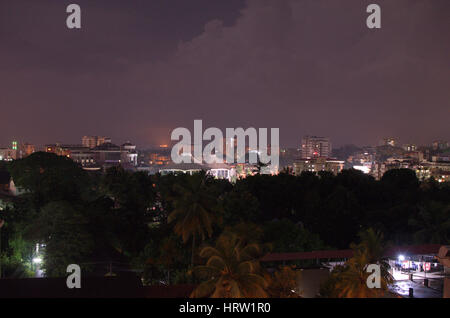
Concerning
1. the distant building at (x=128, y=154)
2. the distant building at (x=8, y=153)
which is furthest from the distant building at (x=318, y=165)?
the distant building at (x=8, y=153)

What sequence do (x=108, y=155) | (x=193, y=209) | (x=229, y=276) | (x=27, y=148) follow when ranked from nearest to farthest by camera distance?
1. (x=229, y=276)
2. (x=193, y=209)
3. (x=108, y=155)
4. (x=27, y=148)

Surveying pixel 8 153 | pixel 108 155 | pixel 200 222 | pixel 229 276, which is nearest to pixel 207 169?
pixel 108 155

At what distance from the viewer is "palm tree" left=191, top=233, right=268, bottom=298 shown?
13172 mm

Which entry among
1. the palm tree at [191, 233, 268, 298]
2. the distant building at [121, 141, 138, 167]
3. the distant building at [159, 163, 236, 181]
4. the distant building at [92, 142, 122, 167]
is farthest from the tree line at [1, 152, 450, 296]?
the distant building at [121, 141, 138, 167]

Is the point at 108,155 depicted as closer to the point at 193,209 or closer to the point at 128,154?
the point at 128,154

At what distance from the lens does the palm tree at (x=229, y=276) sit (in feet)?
43.2

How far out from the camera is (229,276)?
13.6 metres

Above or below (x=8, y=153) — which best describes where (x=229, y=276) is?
below

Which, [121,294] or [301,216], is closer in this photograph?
[121,294]

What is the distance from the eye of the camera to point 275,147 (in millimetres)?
186000

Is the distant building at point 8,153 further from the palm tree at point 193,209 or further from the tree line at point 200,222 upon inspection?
the palm tree at point 193,209
